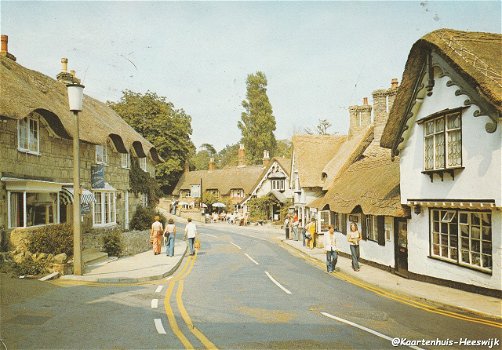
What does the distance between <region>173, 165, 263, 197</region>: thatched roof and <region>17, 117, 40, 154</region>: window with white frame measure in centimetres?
4333

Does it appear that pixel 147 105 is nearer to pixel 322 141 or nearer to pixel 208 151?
pixel 322 141

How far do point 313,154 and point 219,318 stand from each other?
90.4 ft

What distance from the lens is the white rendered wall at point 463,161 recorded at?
11.0 metres

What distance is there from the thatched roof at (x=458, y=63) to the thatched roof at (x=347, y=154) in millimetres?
10738

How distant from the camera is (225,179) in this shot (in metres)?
66.6

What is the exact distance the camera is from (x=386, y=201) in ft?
54.2

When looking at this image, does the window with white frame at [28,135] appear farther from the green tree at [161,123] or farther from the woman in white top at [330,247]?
the green tree at [161,123]

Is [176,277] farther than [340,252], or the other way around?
[340,252]

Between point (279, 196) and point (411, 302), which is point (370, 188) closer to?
point (411, 302)

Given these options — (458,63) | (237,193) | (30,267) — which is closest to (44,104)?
(30,267)

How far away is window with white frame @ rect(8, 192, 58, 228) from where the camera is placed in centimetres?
1482

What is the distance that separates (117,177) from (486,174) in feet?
66.3

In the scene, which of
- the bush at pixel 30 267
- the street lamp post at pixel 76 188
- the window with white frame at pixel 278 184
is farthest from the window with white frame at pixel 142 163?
the window with white frame at pixel 278 184

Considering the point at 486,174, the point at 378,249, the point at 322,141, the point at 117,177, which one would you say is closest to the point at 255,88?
the point at 322,141
